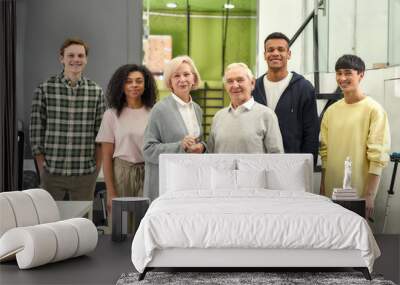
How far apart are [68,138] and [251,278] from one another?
289 cm

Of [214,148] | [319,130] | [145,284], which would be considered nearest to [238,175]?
[214,148]

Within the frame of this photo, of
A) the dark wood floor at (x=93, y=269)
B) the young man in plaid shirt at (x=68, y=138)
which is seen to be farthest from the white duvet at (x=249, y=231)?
the young man in plaid shirt at (x=68, y=138)

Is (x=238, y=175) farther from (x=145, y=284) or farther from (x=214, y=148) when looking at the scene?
(x=145, y=284)

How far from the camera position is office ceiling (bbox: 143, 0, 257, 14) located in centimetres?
693

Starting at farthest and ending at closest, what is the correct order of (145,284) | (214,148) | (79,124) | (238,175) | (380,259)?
(79,124), (214,148), (238,175), (380,259), (145,284)

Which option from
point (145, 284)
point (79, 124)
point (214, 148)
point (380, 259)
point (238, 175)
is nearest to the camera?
point (145, 284)

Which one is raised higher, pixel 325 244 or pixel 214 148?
pixel 214 148

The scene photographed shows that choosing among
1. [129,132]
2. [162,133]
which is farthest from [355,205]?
[129,132]

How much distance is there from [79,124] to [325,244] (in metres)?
3.09

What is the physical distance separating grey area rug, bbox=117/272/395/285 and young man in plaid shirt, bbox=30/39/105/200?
224 centimetres

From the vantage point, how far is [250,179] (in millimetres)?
5820

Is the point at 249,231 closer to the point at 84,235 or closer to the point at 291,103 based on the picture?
the point at 84,235

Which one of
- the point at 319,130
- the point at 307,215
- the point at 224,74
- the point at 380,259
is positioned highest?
the point at 224,74

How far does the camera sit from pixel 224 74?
6.75 meters
